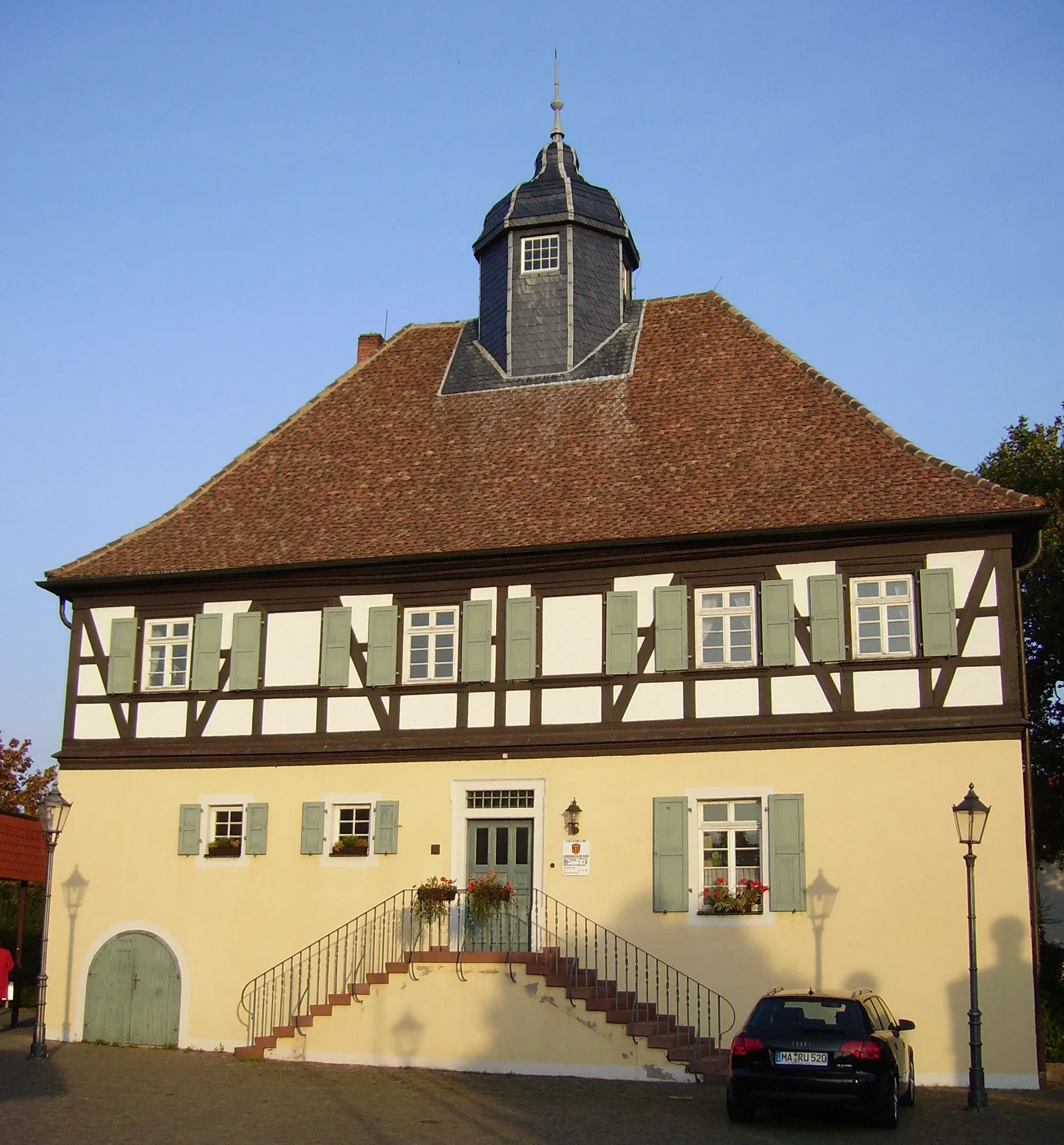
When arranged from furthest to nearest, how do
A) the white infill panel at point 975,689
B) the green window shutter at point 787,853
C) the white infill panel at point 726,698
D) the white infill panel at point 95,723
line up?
the white infill panel at point 95,723 → the white infill panel at point 726,698 → the green window shutter at point 787,853 → the white infill panel at point 975,689

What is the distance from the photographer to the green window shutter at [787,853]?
1966 centimetres

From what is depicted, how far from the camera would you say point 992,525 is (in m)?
20.0

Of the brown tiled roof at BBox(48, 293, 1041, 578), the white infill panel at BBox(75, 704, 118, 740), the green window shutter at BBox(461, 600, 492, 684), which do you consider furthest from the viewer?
the white infill panel at BBox(75, 704, 118, 740)

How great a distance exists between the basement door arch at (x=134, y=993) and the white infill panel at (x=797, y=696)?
373 inches

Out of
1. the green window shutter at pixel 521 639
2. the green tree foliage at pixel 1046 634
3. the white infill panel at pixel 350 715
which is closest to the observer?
the green window shutter at pixel 521 639

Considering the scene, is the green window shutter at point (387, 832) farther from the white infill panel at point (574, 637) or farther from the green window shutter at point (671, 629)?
the green window shutter at point (671, 629)

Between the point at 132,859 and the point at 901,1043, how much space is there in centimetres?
1206

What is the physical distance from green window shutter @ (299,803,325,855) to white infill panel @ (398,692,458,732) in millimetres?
1701

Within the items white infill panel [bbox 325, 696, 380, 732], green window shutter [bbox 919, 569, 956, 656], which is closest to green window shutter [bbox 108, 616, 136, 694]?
white infill panel [bbox 325, 696, 380, 732]

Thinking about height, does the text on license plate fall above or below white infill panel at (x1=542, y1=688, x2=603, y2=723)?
below

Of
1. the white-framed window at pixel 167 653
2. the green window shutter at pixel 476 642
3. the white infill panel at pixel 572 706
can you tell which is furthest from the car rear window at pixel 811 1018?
the white-framed window at pixel 167 653

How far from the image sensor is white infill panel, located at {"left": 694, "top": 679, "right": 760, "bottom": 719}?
20.5 metres

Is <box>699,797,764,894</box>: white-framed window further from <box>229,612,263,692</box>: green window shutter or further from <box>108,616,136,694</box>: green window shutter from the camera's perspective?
<box>108,616,136,694</box>: green window shutter

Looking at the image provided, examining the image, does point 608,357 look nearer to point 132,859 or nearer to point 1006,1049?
point 132,859
